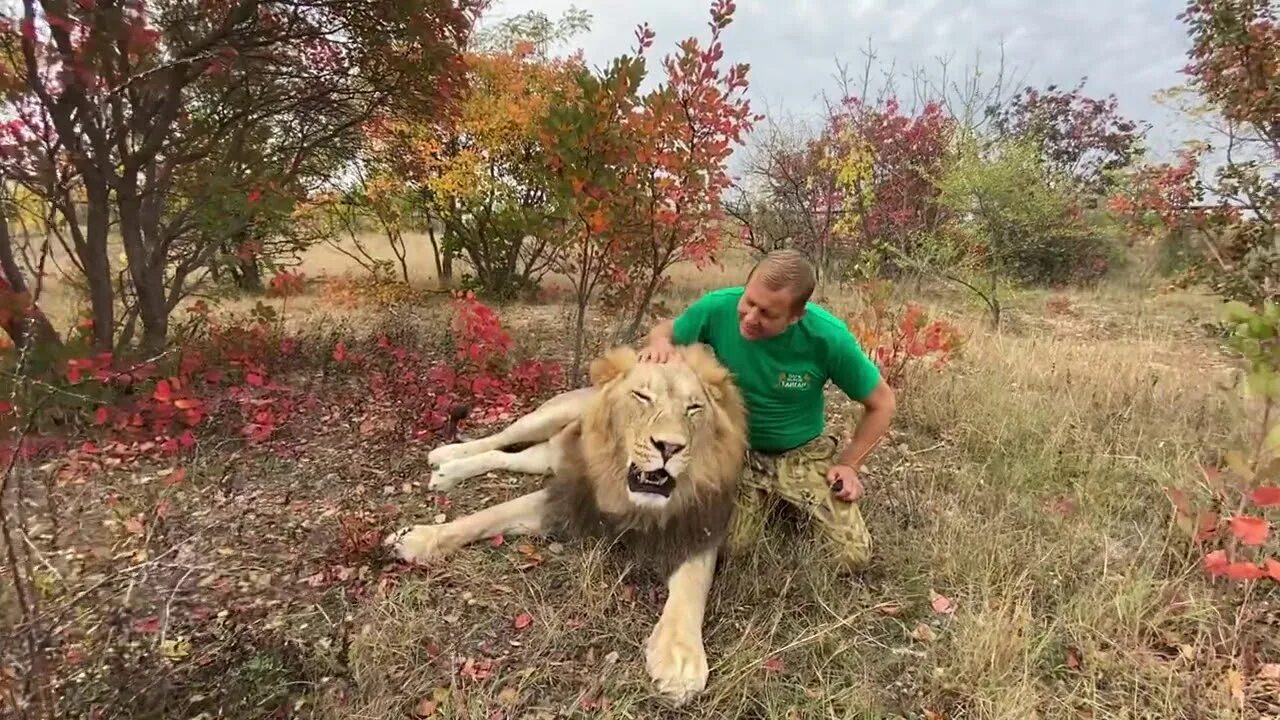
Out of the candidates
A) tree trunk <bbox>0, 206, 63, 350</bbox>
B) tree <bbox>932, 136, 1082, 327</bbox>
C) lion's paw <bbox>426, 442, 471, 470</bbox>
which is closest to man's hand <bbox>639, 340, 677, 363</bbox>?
lion's paw <bbox>426, 442, 471, 470</bbox>

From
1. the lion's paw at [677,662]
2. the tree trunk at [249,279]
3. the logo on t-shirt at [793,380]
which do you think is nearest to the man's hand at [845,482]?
the logo on t-shirt at [793,380]

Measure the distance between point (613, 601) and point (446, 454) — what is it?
61.5 inches

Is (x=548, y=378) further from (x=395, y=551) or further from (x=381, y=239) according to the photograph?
Answer: (x=381, y=239)

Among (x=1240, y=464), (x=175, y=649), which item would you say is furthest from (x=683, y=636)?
(x=1240, y=464)

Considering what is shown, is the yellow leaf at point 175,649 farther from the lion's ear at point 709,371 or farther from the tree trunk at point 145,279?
the tree trunk at point 145,279

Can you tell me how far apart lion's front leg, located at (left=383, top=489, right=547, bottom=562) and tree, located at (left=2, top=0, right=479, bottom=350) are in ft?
7.98

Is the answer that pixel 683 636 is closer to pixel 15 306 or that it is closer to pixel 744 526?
pixel 744 526

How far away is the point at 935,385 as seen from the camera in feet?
17.4

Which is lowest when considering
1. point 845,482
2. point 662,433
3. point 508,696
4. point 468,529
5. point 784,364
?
point 508,696

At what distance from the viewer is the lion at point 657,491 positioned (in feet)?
8.55

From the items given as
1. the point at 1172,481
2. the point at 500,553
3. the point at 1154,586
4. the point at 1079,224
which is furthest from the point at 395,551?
the point at 1079,224

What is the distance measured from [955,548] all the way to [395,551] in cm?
231

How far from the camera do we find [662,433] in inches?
103

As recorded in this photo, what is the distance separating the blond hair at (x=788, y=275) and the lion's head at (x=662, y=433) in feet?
1.27
